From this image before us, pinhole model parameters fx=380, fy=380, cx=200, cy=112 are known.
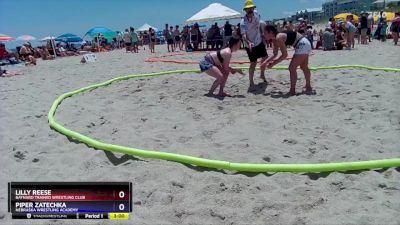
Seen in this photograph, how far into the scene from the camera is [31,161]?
4.09 m

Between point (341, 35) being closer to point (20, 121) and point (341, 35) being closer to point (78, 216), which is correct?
point (20, 121)

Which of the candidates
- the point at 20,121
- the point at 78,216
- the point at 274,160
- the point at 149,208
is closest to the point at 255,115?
the point at 274,160

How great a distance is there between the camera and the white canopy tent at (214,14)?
19094mm

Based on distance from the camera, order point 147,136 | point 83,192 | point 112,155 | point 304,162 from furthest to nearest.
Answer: point 147,136
point 112,155
point 304,162
point 83,192

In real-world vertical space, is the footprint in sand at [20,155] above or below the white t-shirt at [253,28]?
below

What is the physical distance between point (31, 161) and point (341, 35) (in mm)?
14385

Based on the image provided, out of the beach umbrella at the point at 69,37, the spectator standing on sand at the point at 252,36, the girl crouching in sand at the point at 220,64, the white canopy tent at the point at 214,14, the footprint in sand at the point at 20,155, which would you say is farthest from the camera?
the beach umbrella at the point at 69,37

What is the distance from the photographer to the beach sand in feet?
9.72

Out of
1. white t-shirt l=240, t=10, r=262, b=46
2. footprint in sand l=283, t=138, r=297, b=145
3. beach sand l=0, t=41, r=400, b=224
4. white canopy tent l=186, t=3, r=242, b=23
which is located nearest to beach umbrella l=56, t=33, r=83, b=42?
white canopy tent l=186, t=3, r=242, b=23

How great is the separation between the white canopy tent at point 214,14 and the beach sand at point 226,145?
12246mm

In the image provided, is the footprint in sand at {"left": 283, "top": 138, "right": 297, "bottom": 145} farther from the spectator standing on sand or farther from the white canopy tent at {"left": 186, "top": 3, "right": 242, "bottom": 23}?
the white canopy tent at {"left": 186, "top": 3, "right": 242, "bottom": 23}
